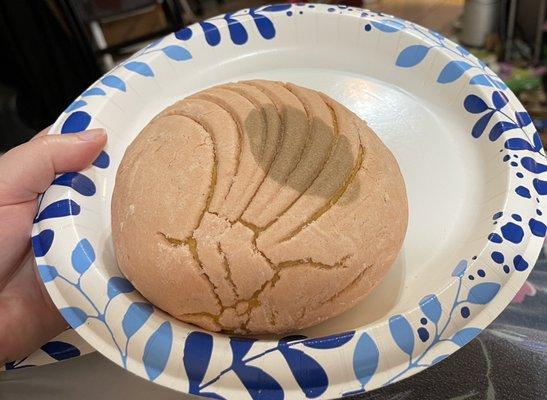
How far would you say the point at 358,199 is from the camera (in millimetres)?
893

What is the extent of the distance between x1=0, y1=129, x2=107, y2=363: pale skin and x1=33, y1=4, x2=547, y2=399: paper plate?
0.18 feet

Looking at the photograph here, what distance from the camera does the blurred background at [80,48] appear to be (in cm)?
241

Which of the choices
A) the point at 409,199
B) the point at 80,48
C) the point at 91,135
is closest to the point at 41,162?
the point at 91,135

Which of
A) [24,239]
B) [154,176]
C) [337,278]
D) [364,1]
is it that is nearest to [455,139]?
[337,278]

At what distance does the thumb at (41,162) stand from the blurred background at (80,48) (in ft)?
5.11

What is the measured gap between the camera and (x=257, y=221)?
2.82ft

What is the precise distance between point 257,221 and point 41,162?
0.53 m

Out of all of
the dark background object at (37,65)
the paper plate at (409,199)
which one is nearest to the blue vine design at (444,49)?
the paper plate at (409,199)

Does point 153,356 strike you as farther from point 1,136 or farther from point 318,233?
point 1,136

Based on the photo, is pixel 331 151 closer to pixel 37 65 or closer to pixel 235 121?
pixel 235 121

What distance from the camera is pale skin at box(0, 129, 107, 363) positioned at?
3.51 ft

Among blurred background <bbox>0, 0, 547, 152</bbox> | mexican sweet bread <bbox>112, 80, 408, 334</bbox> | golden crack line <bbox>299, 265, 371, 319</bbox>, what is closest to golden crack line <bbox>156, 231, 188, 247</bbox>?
mexican sweet bread <bbox>112, 80, 408, 334</bbox>

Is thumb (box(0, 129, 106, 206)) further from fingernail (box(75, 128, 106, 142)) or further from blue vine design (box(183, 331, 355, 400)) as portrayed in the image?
blue vine design (box(183, 331, 355, 400))

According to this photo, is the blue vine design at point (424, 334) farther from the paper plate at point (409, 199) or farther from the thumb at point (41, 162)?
the thumb at point (41, 162)
